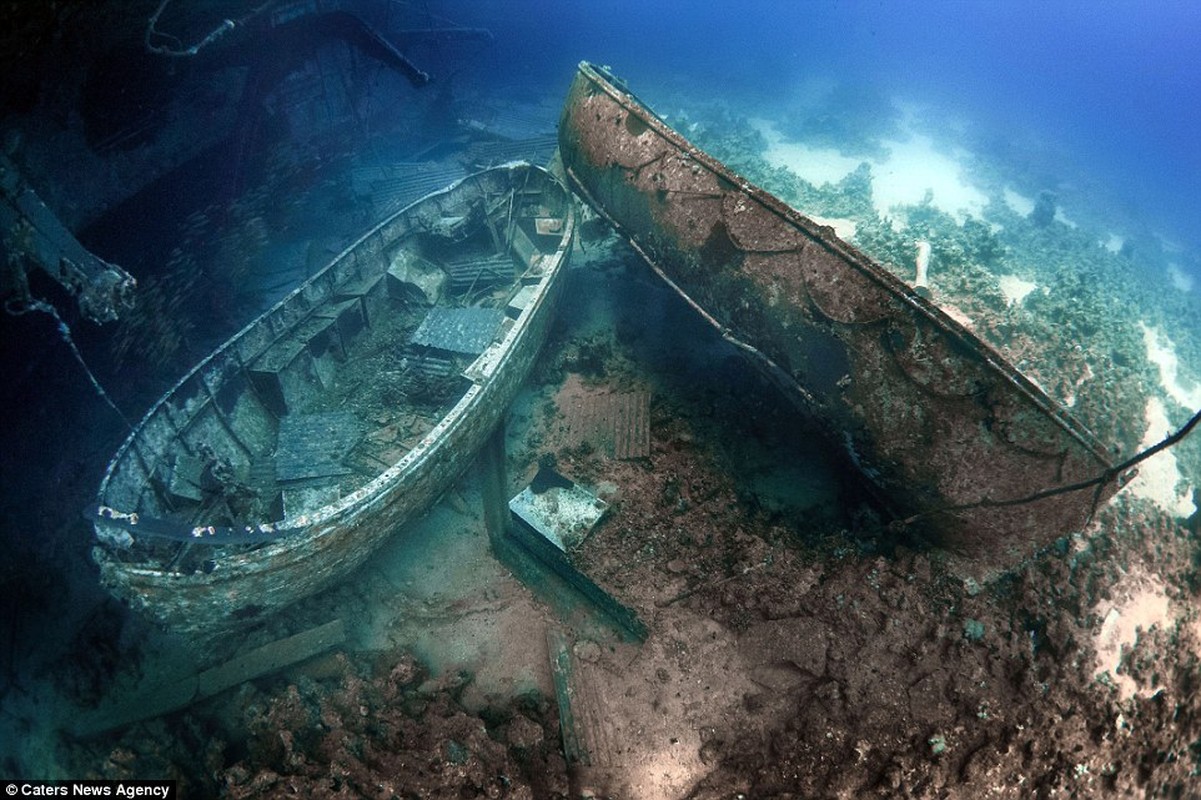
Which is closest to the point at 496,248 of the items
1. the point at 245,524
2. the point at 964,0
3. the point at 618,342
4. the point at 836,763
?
the point at 618,342

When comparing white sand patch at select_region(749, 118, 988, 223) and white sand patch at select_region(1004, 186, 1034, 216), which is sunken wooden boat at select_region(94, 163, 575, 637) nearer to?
white sand patch at select_region(749, 118, 988, 223)

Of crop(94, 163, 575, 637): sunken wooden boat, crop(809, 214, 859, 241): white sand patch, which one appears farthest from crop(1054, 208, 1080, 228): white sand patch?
crop(94, 163, 575, 637): sunken wooden boat

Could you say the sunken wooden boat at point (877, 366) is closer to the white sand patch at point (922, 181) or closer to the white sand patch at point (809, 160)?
the white sand patch at point (922, 181)

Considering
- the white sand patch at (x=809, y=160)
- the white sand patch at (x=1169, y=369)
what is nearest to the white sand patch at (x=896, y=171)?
the white sand patch at (x=809, y=160)

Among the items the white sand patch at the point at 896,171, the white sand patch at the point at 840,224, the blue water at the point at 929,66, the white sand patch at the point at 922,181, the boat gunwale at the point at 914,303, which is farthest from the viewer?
the blue water at the point at 929,66

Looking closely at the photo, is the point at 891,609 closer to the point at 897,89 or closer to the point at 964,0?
the point at 897,89

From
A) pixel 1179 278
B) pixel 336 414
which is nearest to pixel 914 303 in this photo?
pixel 336 414
